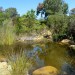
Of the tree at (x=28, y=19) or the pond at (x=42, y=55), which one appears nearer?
the pond at (x=42, y=55)

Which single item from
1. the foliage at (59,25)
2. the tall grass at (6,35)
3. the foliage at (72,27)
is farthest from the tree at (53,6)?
the tall grass at (6,35)

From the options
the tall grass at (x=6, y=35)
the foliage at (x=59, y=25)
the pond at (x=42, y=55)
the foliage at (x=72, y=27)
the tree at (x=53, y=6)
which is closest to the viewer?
the pond at (x=42, y=55)

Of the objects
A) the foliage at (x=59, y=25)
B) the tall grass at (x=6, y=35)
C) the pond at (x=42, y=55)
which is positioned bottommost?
the pond at (x=42, y=55)

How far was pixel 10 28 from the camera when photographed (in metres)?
15.4

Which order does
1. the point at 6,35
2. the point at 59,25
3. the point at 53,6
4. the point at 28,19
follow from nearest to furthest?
the point at 6,35, the point at 59,25, the point at 28,19, the point at 53,6

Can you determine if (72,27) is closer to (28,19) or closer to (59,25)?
(59,25)

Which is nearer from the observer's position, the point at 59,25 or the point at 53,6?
the point at 59,25

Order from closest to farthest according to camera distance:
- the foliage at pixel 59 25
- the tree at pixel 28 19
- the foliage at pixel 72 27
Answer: the foliage at pixel 72 27 < the foliage at pixel 59 25 < the tree at pixel 28 19

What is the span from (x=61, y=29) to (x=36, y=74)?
1946cm

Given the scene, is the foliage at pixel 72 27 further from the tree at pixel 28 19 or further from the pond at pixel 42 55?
the pond at pixel 42 55

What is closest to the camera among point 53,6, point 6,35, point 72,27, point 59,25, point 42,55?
point 42,55

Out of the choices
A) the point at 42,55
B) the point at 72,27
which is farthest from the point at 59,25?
the point at 42,55

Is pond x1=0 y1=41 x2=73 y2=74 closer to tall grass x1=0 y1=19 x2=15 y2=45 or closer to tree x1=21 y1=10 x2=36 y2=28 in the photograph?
tall grass x1=0 y1=19 x2=15 y2=45

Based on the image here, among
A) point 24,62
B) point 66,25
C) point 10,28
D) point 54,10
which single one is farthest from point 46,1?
point 24,62
